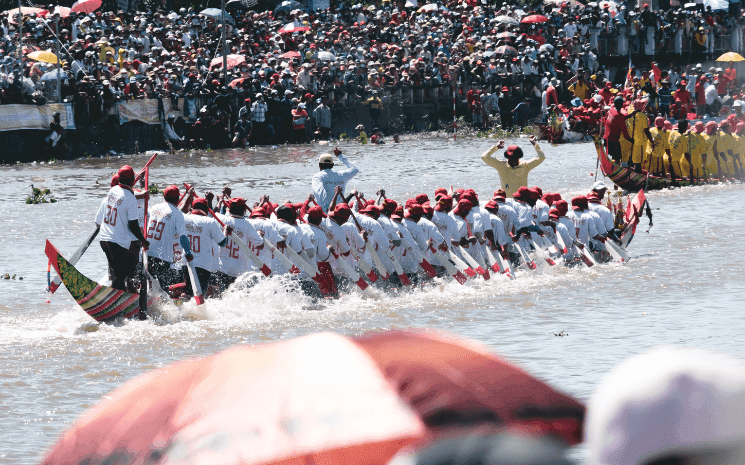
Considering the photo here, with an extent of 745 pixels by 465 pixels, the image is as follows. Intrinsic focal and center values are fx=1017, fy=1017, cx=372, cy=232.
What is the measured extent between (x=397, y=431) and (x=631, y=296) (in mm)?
10730

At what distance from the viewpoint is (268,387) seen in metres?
1.74

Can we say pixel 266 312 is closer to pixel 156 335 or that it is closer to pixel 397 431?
pixel 156 335

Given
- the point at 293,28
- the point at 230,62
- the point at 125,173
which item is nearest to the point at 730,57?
the point at 293,28

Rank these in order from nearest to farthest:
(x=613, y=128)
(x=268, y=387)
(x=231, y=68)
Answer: (x=268, y=387) → (x=613, y=128) → (x=231, y=68)

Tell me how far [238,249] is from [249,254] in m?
0.17

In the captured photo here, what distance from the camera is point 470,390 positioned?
1699 millimetres

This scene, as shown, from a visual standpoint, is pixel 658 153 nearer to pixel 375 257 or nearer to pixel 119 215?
pixel 375 257

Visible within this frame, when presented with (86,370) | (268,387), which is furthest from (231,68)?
(268,387)

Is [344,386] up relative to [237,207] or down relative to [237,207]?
up

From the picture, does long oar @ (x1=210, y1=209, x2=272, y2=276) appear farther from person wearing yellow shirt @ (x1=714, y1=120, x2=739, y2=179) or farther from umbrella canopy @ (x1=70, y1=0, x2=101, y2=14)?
umbrella canopy @ (x1=70, y1=0, x2=101, y2=14)

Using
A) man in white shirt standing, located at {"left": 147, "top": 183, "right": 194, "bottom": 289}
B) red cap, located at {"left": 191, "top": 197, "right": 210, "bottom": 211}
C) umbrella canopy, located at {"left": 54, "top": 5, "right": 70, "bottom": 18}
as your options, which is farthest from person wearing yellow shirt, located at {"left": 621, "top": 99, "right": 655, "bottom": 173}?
umbrella canopy, located at {"left": 54, "top": 5, "right": 70, "bottom": 18}

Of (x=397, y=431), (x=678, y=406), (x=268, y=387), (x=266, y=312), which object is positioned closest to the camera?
(x=678, y=406)

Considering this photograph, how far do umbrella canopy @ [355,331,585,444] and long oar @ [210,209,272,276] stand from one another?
8916mm

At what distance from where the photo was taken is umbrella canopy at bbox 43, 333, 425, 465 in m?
1.63
